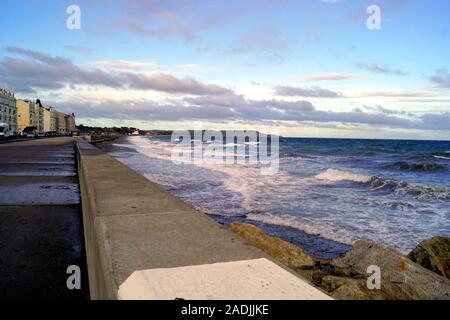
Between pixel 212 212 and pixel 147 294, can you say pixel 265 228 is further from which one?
pixel 147 294

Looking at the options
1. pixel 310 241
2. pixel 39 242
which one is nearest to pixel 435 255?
pixel 310 241

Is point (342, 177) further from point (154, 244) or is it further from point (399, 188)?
point (154, 244)

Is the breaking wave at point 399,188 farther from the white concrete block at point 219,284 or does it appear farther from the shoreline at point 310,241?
the white concrete block at point 219,284

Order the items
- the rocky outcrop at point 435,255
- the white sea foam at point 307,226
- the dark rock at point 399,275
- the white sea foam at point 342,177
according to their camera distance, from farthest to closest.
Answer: the white sea foam at point 342,177, the white sea foam at point 307,226, the rocky outcrop at point 435,255, the dark rock at point 399,275

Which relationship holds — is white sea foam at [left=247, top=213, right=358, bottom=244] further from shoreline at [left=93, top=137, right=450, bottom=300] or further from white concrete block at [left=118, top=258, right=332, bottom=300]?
white concrete block at [left=118, top=258, right=332, bottom=300]

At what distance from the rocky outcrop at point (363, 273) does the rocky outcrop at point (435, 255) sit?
893 mm

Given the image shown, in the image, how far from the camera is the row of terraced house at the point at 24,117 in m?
86.2

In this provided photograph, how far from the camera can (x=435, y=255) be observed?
219 inches

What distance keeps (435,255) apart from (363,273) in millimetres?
1546

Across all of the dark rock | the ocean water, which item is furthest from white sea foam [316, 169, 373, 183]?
the dark rock

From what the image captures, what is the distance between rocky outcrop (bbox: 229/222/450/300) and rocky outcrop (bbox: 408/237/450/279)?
2.93 feet

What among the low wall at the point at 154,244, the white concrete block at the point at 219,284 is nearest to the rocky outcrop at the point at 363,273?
the low wall at the point at 154,244

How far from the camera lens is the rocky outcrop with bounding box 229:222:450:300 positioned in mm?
3820
